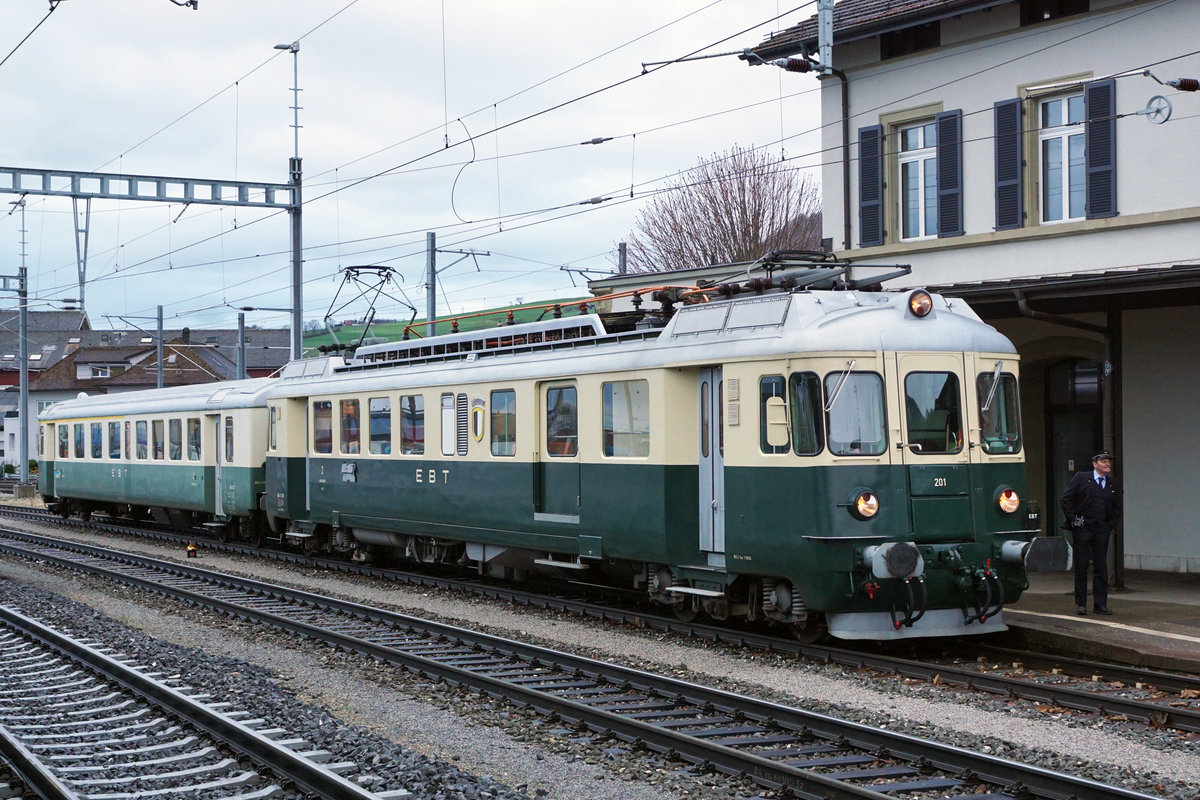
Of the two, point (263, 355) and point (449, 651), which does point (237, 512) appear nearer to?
point (449, 651)

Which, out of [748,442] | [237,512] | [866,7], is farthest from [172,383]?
[748,442]

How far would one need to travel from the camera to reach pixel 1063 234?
52.0 ft

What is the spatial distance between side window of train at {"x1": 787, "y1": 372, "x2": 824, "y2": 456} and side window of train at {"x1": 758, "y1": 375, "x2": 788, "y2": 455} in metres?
0.08

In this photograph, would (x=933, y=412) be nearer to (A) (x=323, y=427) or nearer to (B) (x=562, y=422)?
(B) (x=562, y=422)

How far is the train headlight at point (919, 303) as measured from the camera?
11.1 metres

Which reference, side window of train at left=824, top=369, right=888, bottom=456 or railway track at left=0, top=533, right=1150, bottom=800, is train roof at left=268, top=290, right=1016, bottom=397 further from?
railway track at left=0, top=533, right=1150, bottom=800

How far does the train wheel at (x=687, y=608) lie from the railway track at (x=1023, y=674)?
0.22ft

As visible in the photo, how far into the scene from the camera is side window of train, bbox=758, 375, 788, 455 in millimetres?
10688

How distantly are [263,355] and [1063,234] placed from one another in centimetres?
7975

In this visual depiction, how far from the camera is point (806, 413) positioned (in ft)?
34.9

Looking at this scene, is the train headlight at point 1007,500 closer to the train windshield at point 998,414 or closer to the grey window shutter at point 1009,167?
the train windshield at point 998,414

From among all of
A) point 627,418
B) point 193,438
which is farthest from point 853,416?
point 193,438

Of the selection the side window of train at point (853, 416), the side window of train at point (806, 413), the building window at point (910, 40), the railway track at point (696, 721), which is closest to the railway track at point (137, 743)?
the railway track at point (696, 721)

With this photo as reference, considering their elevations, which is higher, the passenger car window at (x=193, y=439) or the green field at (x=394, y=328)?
the green field at (x=394, y=328)
